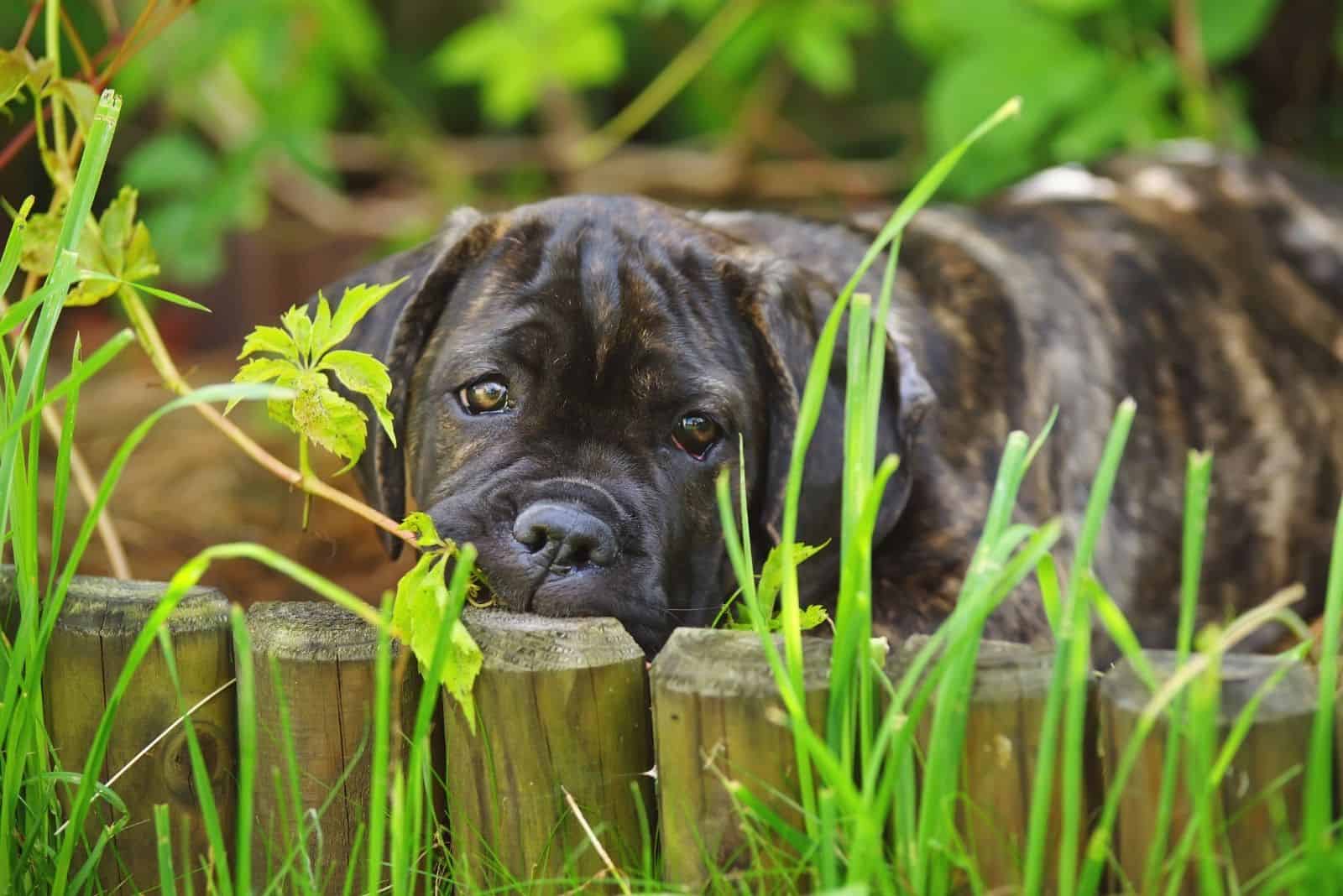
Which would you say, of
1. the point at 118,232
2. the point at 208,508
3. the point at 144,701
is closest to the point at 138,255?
the point at 118,232

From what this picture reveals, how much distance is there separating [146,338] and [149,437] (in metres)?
3.50

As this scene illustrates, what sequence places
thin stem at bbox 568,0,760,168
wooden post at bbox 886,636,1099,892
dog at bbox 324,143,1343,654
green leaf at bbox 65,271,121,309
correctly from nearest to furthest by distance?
wooden post at bbox 886,636,1099,892 → green leaf at bbox 65,271,121,309 → dog at bbox 324,143,1343,654 → thin stem at bbox 568,0,760,168

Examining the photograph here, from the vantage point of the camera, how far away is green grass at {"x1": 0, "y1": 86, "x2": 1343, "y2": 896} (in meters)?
1.92

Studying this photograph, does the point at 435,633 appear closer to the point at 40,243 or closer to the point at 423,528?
the point at 423,528

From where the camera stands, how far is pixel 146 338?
2.99 m

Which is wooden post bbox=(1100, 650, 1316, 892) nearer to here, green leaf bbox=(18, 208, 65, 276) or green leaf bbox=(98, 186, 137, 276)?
green leaf bbox=(98, 186, 137, 276)

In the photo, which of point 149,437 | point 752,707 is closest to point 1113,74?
point 149,437

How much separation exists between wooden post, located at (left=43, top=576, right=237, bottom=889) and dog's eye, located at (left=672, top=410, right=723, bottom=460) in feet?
3.35

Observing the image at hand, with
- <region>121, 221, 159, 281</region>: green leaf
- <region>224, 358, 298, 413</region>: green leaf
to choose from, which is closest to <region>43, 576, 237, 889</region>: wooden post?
<region>224, 358, 298, 413</region>: green leaf

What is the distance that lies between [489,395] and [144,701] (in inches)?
38.0

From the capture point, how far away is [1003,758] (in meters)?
2.15

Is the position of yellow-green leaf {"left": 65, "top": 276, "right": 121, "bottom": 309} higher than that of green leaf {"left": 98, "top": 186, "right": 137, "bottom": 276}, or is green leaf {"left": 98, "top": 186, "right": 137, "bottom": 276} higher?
Result: green leaf {"left": 98, "top": 186, "right": 137, "bottom": 276}

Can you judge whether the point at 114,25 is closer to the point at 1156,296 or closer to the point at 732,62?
the point at 1156,296

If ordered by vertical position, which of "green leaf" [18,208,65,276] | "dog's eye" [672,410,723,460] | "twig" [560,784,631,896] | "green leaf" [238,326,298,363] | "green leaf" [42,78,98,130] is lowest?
"twig" [560,784,631,896]
